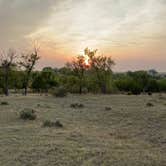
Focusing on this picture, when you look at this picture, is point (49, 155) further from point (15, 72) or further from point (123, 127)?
point (15, 72)

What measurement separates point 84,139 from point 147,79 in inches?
2960

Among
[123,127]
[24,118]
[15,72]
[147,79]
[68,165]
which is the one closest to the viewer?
[68,165]

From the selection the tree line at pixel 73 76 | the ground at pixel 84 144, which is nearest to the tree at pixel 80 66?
the tree line at pixel 73 76

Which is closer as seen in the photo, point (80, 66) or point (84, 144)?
point (84, 144)

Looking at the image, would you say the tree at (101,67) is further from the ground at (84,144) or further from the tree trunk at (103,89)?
the ground at (84,144)

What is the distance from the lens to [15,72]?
75312 mm

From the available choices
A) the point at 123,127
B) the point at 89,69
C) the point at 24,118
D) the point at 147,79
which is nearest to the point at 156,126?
the point at 123,127

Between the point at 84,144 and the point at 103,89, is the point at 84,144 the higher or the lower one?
the lower one

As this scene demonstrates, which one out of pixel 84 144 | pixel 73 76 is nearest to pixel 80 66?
pixel 73 76

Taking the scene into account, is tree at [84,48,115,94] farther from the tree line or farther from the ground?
the ground

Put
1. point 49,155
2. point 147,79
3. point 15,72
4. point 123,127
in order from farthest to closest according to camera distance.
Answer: point 147,79 → point 15,72 → point 123,127 → point 49,155

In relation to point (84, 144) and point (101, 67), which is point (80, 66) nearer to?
point (101, 67)

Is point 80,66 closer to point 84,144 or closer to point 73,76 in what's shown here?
point 73,76

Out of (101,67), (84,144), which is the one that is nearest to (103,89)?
(101,67)
